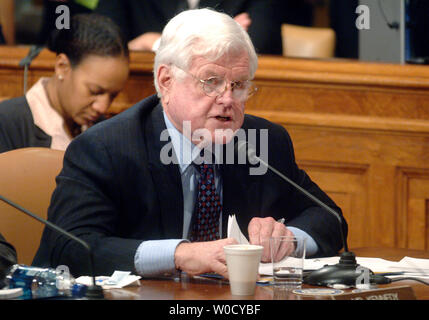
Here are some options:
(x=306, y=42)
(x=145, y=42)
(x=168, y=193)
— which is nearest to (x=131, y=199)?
(x=168, y=193)

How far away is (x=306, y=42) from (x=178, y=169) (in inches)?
129

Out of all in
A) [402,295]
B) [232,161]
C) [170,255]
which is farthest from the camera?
[232,161]

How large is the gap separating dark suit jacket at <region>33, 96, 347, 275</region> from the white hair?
0.20m

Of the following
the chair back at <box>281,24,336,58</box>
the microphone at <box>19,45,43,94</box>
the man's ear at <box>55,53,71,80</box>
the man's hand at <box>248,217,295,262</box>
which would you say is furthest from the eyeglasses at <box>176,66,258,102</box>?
the chair back at <box>281,24,336,58</box>

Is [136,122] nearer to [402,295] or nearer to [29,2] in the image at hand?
[402,295]

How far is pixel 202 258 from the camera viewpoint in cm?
183

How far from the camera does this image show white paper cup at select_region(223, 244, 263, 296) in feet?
5.41

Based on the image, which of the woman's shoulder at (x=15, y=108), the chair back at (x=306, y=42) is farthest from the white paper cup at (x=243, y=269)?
the chair back at (x=306, y=42)

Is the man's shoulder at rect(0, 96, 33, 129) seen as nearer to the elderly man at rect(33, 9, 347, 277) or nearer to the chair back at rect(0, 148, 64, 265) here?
the chair back at rect(0, 148, 64, 265)

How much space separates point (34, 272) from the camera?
163cm

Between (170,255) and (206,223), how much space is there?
36cm

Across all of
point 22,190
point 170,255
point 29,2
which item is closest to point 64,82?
point 22,190

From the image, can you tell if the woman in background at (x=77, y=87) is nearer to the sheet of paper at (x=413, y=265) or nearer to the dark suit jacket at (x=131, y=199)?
the dark suit jacket at (x=131, y=199)

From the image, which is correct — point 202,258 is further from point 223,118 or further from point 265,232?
point 223,118
